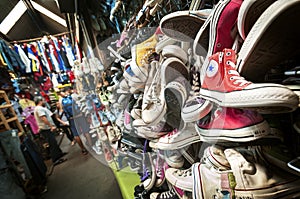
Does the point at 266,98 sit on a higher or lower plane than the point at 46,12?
lower

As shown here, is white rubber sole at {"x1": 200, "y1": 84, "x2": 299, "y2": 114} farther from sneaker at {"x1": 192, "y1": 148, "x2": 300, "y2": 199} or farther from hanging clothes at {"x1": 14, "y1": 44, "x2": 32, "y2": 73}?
hanging clothes at {"x1": 14, "y1": 44, "x2": 32, "y2": 73}

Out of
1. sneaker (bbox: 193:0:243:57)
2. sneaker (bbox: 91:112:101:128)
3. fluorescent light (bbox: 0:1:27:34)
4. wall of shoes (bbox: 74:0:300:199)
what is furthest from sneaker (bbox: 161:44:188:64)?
fluorescent light (bbox: 0:1:27:34)

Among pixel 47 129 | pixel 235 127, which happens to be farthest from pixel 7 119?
pixel 235 127

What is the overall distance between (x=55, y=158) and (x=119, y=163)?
2.08 meters

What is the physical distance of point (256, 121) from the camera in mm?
261

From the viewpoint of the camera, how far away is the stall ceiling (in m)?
2.78

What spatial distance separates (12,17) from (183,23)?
4138mm

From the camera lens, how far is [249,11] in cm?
22

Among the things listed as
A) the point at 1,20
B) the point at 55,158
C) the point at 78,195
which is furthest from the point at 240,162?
the point at 1,20

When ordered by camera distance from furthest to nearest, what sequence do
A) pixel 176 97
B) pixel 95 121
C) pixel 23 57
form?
pixel 23 57 < pixel 95 121 < pixel 176 97

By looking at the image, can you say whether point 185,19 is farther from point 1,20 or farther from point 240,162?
point 1,20

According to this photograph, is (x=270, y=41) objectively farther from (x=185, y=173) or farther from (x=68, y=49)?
(x=68, y=49)

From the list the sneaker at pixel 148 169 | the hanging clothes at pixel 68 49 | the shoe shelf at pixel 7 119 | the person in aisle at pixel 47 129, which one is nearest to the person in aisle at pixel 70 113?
the person in aisle at pixel 47 129

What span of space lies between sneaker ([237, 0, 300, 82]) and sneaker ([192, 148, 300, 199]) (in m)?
0.15
